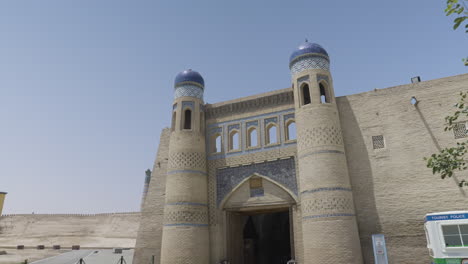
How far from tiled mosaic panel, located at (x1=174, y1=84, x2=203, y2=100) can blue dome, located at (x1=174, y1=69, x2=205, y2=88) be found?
24cm

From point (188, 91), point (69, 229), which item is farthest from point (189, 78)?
point (69, 229)

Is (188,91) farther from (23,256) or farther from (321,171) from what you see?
(23,256)

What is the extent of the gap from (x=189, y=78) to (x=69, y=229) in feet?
92.4

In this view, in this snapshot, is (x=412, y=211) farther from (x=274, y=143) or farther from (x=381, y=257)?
(x=274, y=143)

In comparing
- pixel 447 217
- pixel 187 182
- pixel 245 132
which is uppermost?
pixel 245 132

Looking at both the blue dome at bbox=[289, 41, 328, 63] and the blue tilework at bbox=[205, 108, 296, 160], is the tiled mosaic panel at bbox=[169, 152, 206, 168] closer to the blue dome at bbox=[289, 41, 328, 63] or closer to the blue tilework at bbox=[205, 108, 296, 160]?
the blue tilework at bbox=[205, 108, 296, 160]

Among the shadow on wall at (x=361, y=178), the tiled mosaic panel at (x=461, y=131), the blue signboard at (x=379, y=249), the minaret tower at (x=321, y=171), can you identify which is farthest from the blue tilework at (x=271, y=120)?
the tiled mosaic panel at (x=461, y=131)

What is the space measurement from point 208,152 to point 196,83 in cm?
319

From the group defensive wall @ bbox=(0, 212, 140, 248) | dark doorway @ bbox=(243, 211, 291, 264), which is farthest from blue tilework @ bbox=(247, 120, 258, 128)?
defensive wall @ bbox=(0, 212, 140, 248)

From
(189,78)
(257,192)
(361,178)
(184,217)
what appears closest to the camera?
(361,178)

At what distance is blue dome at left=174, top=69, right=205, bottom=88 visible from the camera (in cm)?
1565

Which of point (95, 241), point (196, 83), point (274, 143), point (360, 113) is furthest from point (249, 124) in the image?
point (95, 241)

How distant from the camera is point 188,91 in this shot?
15508mm

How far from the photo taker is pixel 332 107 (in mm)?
12656
